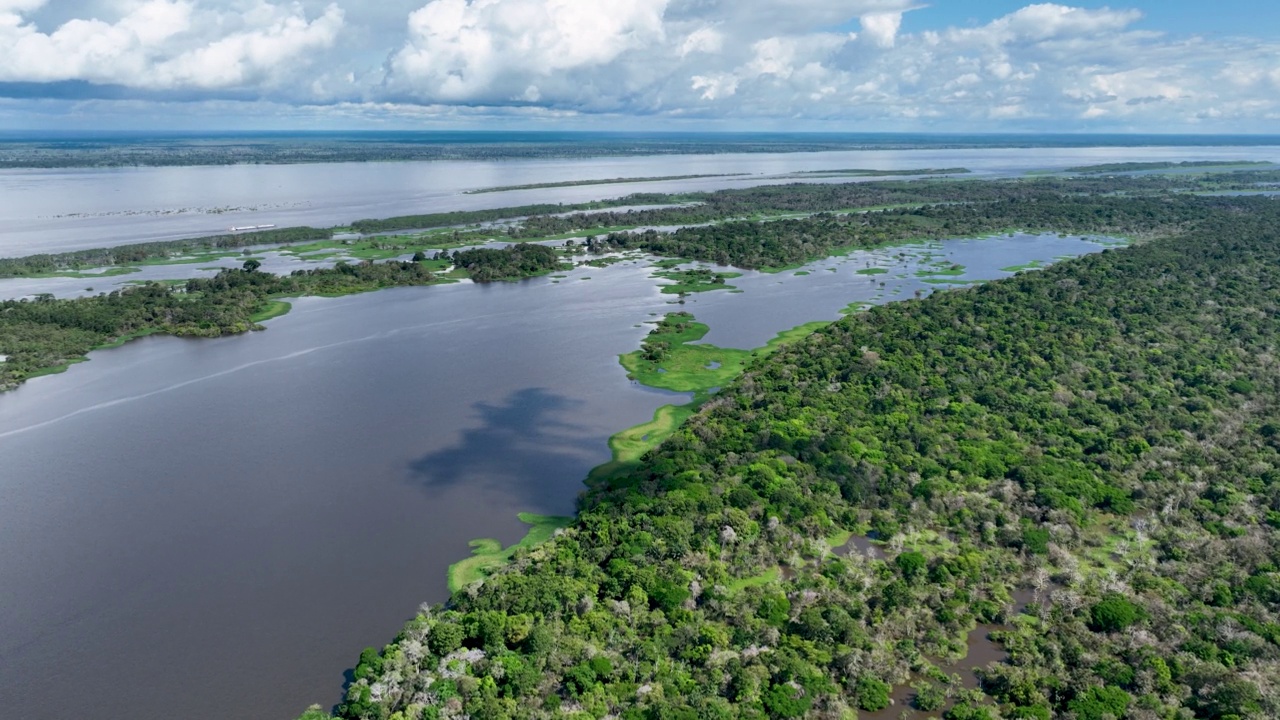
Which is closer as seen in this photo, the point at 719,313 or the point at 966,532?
the point at 966,532

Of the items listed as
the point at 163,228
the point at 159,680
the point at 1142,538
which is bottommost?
the point at 159,680

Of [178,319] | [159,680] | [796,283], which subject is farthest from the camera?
[796,283]

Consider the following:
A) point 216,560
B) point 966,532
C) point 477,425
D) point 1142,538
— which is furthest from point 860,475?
point 216,560

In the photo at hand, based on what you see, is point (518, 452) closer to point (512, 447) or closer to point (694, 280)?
point (512, 447)

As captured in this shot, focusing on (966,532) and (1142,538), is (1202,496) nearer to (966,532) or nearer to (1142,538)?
(1142,538)

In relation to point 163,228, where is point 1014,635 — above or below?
below

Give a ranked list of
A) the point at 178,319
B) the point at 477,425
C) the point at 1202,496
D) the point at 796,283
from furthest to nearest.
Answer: the point at 796,283
the point at 178,319
the point at 477,425
the point at 1202,496

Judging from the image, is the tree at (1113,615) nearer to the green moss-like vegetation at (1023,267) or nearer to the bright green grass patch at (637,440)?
the bright green grass patch at (637,440)

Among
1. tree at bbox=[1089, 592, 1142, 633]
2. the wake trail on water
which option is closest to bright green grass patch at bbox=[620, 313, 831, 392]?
the wake trail on water
